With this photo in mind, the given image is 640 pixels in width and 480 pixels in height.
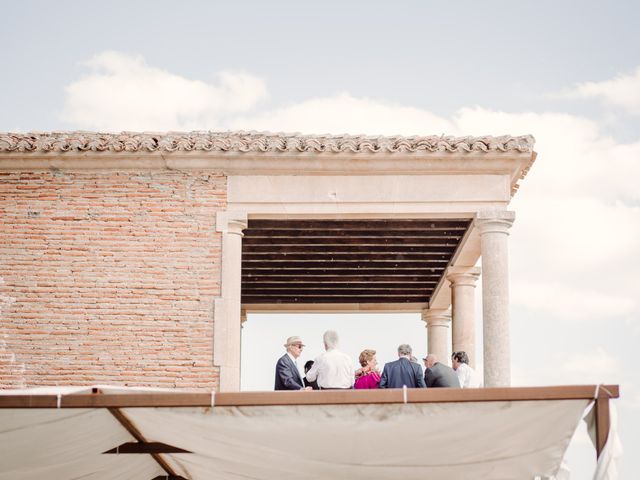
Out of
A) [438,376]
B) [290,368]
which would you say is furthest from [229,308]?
[438,376]

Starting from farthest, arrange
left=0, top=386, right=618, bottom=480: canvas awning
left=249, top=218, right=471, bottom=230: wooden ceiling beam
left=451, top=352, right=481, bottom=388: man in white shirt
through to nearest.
A: 1. left=249, top=218, right=471, bottom=230: wooden ceiling beam
2. left=451, top=352, right=481, bottom=388: man in white shirt
3. left=0, top=386, right=618, bottom=480: canvas awning

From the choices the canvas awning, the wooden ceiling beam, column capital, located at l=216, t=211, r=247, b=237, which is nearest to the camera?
the canvas awning

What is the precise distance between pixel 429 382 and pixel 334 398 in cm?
431

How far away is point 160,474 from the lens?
9.77 m

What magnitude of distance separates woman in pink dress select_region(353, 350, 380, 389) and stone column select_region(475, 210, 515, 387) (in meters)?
2.72

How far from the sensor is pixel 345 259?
17.3 m

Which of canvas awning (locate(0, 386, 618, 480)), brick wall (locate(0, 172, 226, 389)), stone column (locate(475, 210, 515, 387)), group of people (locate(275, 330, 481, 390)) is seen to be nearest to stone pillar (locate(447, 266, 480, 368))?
stone column (locate(475, 210, 515, 387))

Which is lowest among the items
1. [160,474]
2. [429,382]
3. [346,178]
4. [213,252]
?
[160,474]

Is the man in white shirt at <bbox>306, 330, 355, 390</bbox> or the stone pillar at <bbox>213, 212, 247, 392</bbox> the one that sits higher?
the stone pillar at <bbox>213, 212, 247, 392</bbox>

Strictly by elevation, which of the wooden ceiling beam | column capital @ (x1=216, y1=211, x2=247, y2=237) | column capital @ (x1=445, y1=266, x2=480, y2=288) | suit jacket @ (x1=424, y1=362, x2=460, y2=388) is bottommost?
suit jacket @ (x1=424, y1=362, x2=460, y2=388)

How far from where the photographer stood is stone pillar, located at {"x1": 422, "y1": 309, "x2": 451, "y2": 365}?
790 inches

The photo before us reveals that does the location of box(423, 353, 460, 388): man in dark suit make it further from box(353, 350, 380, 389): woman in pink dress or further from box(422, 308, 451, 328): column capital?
box(422, 308, 451, 328): column capital

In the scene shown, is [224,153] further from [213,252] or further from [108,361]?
[108,361]

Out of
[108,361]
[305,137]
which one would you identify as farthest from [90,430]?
[305,137]
